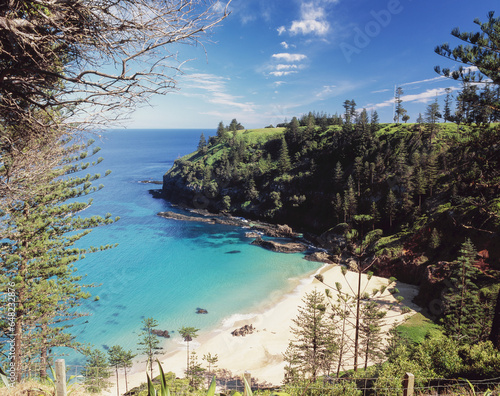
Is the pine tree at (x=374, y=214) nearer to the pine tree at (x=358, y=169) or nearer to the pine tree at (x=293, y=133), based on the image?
the pine tree at (x=358, y=169)

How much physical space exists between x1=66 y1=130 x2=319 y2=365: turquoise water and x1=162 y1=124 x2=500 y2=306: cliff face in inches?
420

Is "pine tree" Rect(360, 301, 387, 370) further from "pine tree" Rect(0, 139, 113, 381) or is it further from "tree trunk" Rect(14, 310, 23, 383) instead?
"tree trunk" Rect(14, 310, 23, 383)

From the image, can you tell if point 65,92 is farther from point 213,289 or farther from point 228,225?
point 228,225

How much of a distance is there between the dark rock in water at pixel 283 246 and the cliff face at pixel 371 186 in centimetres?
418

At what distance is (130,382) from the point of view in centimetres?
1766

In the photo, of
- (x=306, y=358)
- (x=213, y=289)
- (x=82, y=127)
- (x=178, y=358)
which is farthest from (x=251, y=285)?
(x=82, y=127)

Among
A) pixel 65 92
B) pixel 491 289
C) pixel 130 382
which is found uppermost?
pixel 65 92

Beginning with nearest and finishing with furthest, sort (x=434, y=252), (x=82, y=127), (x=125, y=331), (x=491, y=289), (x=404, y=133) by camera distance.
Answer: (x=82, y=127), (x=491, y=289), (x=125, y=331), (x=434, y=252), (x=404, y=133)

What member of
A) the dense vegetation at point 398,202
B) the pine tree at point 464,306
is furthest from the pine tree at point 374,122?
the pine tree at point 464,306

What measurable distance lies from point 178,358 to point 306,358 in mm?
9573

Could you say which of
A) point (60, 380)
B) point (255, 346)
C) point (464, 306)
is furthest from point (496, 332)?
point (255, 346)

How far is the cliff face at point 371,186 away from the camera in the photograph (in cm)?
→ 2322

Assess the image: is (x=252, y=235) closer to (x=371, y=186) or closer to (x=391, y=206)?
(x=371, y=186)

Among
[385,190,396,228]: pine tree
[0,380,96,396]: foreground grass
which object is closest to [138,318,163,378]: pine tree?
[0,380,96,396]: foreground grass
